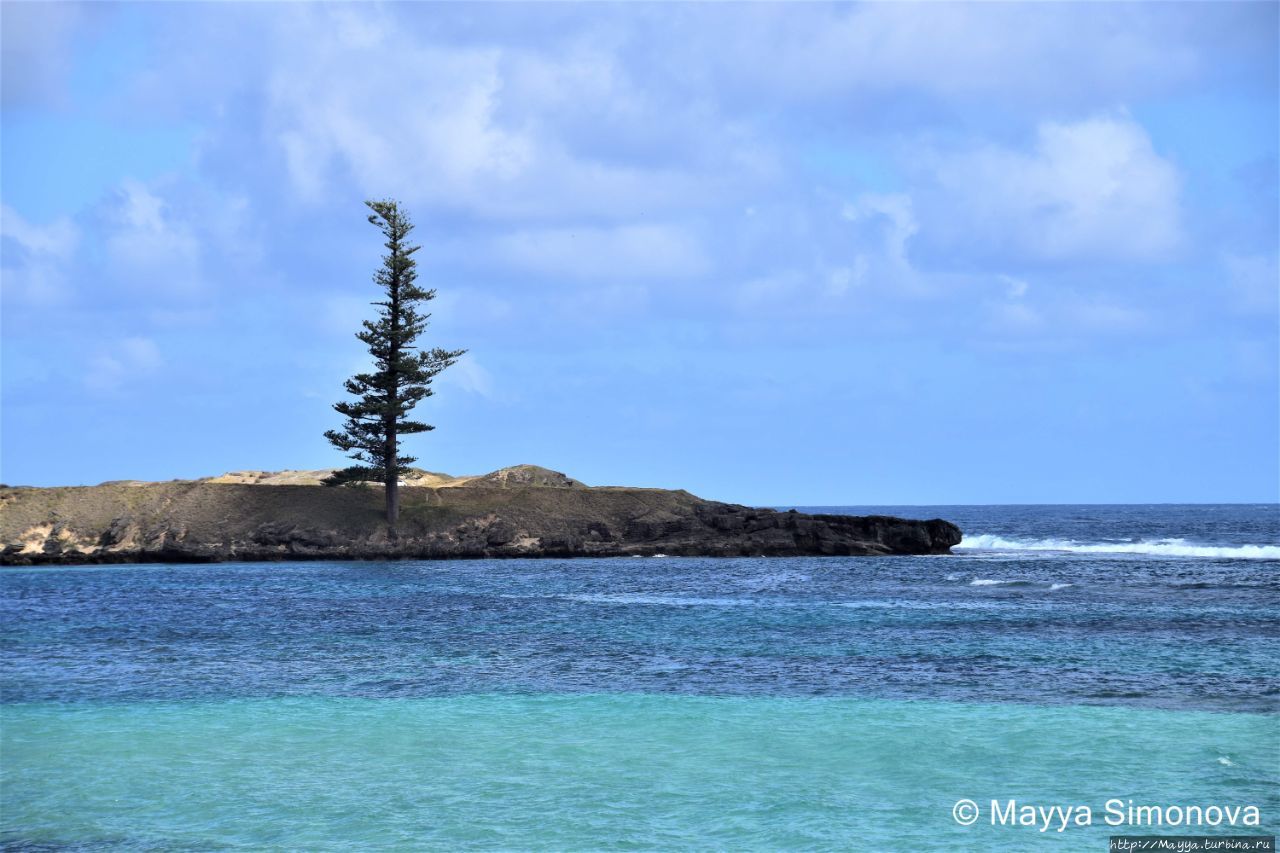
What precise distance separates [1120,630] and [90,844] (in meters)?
27.3

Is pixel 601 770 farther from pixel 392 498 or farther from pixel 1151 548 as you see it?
pixel 1151 548

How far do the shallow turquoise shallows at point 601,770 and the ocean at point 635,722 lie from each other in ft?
0.21

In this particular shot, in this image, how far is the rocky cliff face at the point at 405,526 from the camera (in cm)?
6975

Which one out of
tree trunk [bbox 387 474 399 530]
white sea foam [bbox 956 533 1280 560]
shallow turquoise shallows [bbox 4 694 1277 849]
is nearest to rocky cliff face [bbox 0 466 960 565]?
tree trunk [bbox 387 474 399 530]

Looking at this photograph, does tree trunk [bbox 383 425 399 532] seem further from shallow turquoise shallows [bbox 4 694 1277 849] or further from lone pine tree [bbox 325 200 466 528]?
shallow turquoise shallows [bbox 4 694 1277 849]

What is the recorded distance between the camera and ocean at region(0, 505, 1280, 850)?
14.5m

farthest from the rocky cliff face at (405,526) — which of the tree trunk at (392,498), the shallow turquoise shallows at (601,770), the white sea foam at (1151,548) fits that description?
the shallow turquoise shallows at (601,770)

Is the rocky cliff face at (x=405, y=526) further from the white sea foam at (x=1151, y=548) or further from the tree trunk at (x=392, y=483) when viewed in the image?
the white sea foam at (x=1151, y=548)

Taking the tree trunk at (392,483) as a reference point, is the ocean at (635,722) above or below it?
below

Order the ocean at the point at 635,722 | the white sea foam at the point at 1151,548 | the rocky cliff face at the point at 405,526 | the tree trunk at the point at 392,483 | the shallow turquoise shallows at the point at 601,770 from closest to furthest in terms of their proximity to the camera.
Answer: the shallow turquoise shallows at the point at 601,770
the ocean at the point at 635,722
the rocky cliff face at the point at 405,526
the tree trunk at the point at 392,483
the white sea foam at the point at 1151,548

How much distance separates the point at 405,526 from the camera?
72375 mm

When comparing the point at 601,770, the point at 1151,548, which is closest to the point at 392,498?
the point at 1151,548

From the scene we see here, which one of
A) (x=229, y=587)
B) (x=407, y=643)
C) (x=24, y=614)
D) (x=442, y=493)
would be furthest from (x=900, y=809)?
(x=442, y=493)

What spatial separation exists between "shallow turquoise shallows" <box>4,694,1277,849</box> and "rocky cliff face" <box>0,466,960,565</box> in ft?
158
